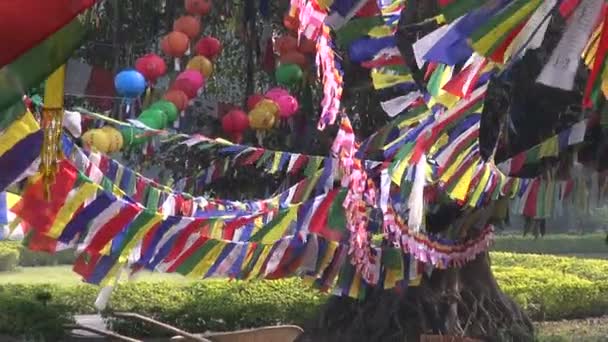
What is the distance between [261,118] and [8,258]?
52.6 ft

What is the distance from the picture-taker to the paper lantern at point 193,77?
258 inches

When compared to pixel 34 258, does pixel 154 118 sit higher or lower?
higher

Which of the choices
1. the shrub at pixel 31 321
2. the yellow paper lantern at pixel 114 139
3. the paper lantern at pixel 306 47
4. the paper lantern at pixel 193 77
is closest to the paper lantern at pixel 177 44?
the paper lantern at pixel 193 77

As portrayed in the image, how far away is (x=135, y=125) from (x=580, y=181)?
295 centimetres

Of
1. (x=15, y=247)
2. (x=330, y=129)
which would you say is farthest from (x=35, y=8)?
(x=15, y=247)

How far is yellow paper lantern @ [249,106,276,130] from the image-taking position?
6.71 meters

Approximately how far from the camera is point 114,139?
579cm

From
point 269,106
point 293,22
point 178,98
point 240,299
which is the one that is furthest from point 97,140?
point 240,299

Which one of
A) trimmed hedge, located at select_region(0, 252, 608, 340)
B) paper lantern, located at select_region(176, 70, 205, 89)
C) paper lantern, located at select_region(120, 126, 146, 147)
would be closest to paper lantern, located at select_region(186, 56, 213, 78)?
paper lantern, located at select_region(176, 70, 205, 89)

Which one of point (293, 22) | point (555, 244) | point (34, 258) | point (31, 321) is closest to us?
point (293, 22)

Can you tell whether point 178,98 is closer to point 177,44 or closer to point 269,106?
point 269,106

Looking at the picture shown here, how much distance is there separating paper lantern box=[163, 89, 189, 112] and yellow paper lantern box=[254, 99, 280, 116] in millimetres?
538

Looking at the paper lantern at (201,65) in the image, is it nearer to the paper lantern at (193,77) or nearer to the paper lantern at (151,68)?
the paper lantern at (193,77)

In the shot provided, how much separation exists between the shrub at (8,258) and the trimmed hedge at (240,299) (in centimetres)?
805
